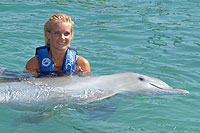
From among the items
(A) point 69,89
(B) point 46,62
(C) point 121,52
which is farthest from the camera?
(C) point 121,52

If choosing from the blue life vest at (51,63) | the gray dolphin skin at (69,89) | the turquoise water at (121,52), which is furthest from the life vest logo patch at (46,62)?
the turquoise water at (121,52)

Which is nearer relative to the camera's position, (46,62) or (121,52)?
(46,62)

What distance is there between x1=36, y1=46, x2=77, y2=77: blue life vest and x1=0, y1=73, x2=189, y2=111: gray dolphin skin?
16.0 inches

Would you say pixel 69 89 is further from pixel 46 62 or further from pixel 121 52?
pixel 121 52

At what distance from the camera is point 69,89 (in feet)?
21.7

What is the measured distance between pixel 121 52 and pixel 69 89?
4087mm

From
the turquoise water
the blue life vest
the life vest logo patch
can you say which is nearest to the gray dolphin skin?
the turquoise water

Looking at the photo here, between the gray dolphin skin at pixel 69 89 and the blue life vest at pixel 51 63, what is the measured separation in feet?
1.34

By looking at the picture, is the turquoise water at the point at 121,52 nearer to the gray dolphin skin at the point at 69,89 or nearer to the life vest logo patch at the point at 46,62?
the gray dolphin skin at the point at 69,89

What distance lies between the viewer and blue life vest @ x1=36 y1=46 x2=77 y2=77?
291 inches

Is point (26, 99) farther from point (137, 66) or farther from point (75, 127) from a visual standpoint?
point (137, 66)

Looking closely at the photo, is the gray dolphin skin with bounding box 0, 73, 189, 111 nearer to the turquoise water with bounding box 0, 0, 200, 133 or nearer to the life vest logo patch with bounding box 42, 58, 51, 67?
the turquoise water with bounding box 0, 0, 200, 133

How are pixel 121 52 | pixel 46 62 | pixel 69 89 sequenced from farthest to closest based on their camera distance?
1. pixel 121 52
2. pixel 46 62
3. pixel 69 89

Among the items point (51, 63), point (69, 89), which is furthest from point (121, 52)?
point (69, 89)
